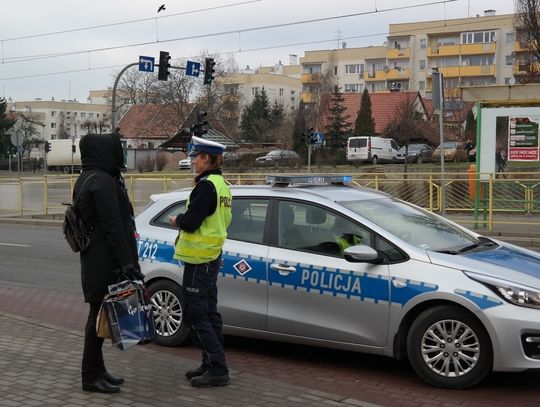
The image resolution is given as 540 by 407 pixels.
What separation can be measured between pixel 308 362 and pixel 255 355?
52 cm

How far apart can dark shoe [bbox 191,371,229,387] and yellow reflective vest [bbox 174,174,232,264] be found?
32.9 inches

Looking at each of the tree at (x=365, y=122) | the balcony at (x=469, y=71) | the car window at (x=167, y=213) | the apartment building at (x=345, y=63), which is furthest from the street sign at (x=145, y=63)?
the apartment building at (x=345, y=63)

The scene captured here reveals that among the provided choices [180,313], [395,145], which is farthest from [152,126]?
[180,313]

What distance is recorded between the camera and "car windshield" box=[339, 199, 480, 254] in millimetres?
5777

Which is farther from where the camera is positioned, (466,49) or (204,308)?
(466,49)

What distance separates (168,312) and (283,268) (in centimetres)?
129

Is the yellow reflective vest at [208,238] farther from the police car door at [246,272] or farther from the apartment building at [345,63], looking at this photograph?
the apartment building at [345,63]

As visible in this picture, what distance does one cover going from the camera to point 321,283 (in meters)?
5.77

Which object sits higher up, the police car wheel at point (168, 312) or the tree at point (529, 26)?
the tree at point (529, 26)

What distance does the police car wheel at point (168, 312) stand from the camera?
6461 mm

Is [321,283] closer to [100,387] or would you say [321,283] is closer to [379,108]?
[100,387]

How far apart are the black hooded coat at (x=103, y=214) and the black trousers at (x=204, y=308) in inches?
17.9

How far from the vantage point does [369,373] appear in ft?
19.1

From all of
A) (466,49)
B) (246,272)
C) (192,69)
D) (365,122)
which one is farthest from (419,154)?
(466,49)
